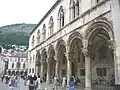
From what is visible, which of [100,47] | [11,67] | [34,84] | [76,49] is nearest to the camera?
[34,84]

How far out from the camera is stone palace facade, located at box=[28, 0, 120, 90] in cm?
1205

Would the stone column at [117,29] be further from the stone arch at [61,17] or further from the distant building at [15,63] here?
the distant building at [15,63]

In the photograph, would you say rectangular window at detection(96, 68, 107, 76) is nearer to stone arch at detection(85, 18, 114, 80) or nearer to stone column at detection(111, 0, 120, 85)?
stone arch at detection(85, 18, 114, 80)

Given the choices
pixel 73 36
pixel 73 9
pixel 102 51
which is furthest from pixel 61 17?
pixel 102 51

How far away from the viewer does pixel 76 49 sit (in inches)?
810

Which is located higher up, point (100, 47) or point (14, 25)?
point (14, 25)

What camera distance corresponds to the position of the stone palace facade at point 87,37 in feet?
39.5

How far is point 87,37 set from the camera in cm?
1491

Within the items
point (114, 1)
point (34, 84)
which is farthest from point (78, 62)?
point (114, 1)

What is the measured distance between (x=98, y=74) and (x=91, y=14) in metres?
7.30

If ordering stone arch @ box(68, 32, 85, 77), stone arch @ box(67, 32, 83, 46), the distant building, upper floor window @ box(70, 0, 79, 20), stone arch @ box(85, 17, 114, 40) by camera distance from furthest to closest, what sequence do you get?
the distant building < stone arch @ box(68, 32, 85, 77) < upper floor window @ box(70, 0, 79, 20) < stone arch @ box(67, 32, 83, 46) < stone arch @ box(85, 17, 114, 40)

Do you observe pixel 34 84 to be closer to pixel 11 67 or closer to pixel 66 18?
pixel 66 18

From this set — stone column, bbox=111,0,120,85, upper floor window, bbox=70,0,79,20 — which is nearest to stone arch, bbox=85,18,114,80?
upper floor window, bbox=70,0,79,20

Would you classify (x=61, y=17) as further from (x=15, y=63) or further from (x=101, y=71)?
(x=15, y=63)
